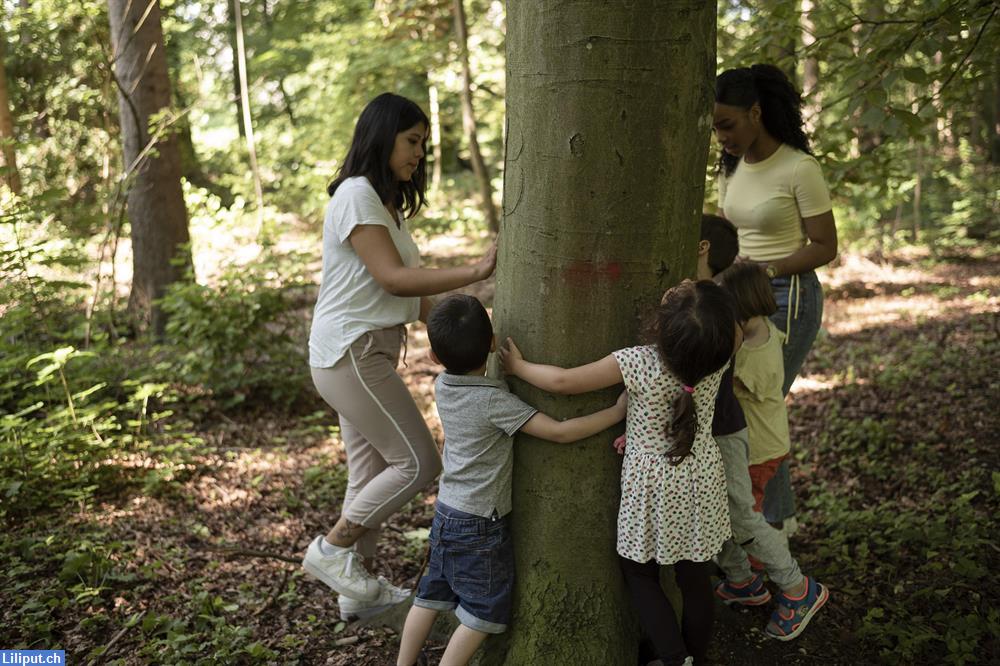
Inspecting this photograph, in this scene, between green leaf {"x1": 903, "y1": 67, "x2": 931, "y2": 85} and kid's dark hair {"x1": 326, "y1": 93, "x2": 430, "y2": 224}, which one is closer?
kid's dark hair {"x1": 326, "y1": 93, "x2": 430, "y2": 224}

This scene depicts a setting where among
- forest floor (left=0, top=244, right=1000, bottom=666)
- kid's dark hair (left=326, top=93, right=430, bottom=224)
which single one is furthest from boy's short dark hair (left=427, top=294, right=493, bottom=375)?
forest floor (left=0, top=244, right=1000, bottom=666)

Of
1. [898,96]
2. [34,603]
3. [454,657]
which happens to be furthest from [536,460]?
[898,96]

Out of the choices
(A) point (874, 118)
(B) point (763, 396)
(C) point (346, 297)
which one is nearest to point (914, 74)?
(A) point (874, 118)

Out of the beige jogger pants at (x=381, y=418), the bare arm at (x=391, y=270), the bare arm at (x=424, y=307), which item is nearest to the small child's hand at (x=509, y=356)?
the bare arm at (x=391, y=270)

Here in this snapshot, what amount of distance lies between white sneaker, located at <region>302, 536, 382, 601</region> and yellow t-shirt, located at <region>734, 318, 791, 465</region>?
160cm

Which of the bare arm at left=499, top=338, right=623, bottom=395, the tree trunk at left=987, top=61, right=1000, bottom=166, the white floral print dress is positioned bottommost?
the white floral print dress

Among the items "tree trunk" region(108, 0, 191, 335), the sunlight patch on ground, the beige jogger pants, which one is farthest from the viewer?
the sunlight patch on ground

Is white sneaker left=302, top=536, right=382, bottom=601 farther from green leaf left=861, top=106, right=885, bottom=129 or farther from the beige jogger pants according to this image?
green leaf left=861, top=106, right=885, bottom=129

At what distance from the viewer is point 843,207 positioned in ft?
38.5

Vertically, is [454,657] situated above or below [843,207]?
below

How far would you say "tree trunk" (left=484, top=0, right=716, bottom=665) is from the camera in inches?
79.7

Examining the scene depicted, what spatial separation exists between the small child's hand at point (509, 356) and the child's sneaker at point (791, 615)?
1.37 meters

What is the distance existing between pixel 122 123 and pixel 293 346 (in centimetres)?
317

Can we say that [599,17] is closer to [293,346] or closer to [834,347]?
[293,346]
